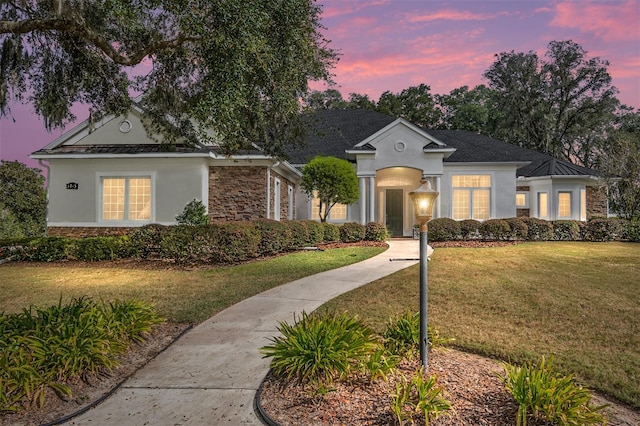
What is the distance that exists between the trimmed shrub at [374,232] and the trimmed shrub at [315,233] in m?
2.12

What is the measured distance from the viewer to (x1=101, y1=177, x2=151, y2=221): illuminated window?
1460 cm

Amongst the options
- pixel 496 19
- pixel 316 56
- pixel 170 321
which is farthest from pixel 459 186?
pixel 170 321

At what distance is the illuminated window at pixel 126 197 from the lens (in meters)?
14.6

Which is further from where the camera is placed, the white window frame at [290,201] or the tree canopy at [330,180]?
the white window frame at [290,201]

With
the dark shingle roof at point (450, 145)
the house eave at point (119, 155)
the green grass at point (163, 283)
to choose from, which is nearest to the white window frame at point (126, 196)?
the house eave at point (119, 155)

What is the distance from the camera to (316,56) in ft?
29.3

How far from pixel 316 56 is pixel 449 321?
6429 millimetres

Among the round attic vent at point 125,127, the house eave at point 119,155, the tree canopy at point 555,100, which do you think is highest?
the tree canopy at point 555,100

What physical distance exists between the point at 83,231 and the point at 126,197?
1959 mm

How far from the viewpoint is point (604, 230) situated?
16.0 metres

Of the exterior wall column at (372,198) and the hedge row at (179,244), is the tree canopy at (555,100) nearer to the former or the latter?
the exterior wall column at (372,198)

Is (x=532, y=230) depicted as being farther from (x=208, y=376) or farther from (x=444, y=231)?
(x=208, y=376)

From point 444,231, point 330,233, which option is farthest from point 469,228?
point 330,233

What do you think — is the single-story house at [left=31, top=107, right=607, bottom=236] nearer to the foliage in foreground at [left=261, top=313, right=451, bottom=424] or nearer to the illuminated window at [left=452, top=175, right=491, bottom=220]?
the illuminated window at [left=452, top=175, right=491, bottom=220]
